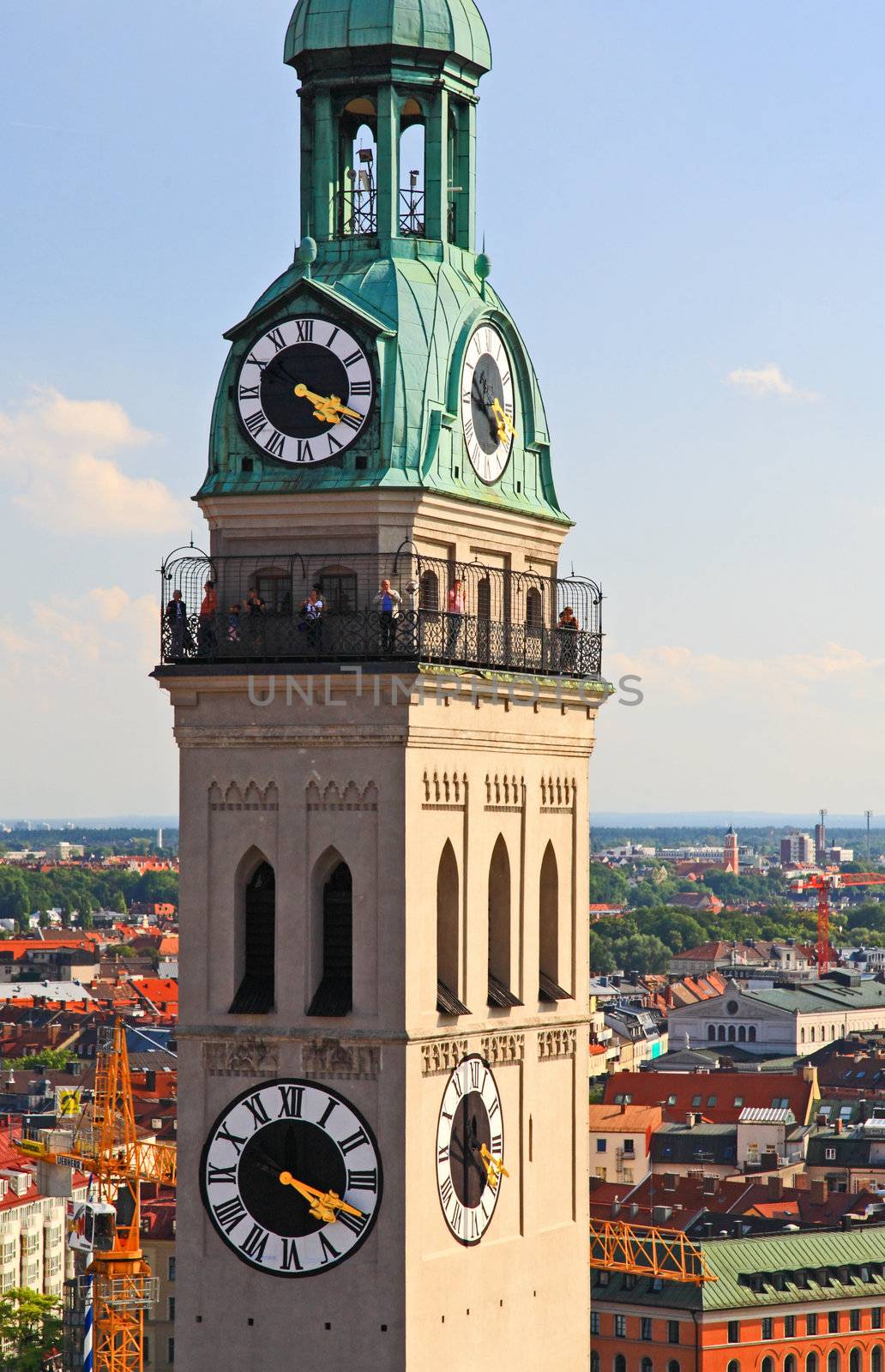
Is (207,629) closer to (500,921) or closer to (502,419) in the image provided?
(502,419)

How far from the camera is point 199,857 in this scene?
124ft

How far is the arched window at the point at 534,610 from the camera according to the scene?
4028cm

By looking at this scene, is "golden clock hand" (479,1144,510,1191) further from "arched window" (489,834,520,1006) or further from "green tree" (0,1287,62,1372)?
"green tree" (0,1287,62,1372)

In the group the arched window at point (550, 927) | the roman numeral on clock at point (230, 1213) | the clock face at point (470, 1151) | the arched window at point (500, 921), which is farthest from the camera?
the arched window at point (550, 927)

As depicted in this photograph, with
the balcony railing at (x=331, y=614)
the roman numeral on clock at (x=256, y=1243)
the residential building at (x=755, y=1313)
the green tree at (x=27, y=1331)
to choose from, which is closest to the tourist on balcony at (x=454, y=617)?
the balcony railing at (x=331, y=614)

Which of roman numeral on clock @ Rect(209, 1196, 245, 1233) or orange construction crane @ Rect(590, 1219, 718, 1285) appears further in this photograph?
orange construction crane @ Rect(590, 1219, 718, 1285)

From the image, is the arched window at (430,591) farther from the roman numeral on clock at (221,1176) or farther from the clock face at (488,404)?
the roman numeral on clock at (221,1176)

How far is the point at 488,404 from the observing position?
3909cm

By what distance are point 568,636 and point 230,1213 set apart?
8.65m

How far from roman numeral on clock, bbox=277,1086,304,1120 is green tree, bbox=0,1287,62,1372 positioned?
303 ft

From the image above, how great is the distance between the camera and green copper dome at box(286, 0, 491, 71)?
3847 centimetres

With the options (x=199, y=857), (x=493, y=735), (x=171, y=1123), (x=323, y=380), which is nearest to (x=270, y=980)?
(x=199, y=857)

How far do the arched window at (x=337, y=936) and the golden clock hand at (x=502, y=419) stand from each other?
19.3ft

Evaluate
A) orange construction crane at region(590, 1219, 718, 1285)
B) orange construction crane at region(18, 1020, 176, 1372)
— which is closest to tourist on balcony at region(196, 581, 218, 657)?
orange construction crane at region(18, 1020, 176, 1372)
